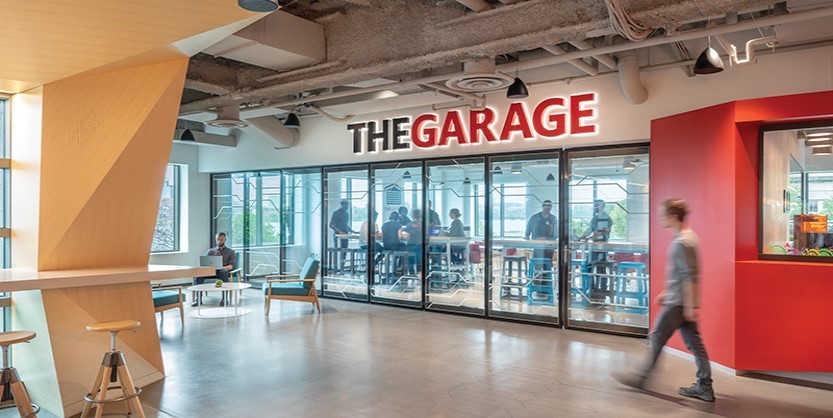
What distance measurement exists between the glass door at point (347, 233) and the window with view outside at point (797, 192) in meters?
5.78

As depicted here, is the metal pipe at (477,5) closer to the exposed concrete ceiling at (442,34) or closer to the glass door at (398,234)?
the exposed concrete ceiling at (442,34)

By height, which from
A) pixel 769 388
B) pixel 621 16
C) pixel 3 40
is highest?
pixel 621 16

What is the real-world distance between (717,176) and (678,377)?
200 centimetres

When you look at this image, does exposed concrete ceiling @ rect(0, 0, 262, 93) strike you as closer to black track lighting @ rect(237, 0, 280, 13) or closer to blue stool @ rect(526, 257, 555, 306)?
black track lighting @ rect(237, 0, 280, 13)

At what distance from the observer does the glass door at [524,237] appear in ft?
24.7

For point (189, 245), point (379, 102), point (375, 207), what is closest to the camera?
point (379, 102)

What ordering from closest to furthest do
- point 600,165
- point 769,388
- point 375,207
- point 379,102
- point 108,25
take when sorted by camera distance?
point 108,25 → point 769,388 → point 600,165 → point 379,102 → point 375,207

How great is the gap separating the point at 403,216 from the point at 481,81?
150 inches

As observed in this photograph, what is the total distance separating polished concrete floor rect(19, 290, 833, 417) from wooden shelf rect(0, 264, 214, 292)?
40.6 inches

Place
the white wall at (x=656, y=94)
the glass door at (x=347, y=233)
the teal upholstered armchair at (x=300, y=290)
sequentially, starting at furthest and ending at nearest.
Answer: the glass door at (x=347, y=233) < the teal upholstered armchair at (x=300, y=290) < the white wall at (x=656, y=94)

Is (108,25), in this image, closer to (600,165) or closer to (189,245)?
(600,165)

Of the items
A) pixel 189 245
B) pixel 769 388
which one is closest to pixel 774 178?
pixel 769 388

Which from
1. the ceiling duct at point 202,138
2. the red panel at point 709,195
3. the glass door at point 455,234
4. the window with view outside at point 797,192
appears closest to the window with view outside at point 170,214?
the ceiling duct at point 202,138

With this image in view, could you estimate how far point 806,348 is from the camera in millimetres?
5031
